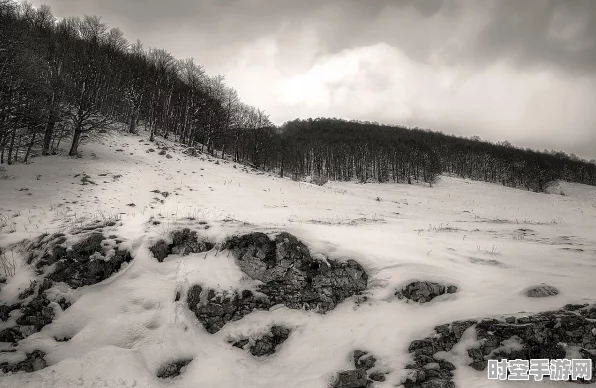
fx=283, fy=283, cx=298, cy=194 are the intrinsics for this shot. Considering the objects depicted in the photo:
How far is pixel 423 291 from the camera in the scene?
6.50 metres

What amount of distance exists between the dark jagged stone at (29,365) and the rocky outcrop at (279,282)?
2721 mm

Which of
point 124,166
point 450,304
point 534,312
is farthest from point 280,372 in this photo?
point 124,166

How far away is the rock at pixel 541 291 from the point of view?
18.8ft

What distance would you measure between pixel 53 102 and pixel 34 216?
13101mm

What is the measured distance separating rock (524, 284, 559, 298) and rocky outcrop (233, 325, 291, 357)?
512 centimetres

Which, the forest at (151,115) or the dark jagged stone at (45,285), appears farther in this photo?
the forest at (151,115)

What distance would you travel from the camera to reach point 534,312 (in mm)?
5227

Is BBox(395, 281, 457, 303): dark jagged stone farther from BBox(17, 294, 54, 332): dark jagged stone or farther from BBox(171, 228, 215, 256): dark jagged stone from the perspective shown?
BBox(17, 294, 54, 332): dark jagged stone

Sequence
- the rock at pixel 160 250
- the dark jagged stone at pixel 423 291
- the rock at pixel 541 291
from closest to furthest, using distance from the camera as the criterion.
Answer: the rock at pixel 541 291 < the dark jagged stone at pixel 423 291 < the rock at pixel 160 250

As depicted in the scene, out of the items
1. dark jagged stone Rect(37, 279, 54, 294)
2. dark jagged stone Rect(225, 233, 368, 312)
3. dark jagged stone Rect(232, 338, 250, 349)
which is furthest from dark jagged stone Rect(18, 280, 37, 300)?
dark jagged stone Rect(232, 338, 250, 349)

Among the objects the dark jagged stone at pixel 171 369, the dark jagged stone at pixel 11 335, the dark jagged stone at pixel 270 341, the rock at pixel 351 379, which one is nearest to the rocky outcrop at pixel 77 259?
the dark jagged stone at pixel 11 335

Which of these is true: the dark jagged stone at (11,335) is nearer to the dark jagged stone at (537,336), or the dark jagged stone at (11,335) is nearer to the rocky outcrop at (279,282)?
the rocky outcrop at (279,282)

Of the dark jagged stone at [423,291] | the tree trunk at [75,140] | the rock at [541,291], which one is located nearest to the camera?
the rock at [541,291]

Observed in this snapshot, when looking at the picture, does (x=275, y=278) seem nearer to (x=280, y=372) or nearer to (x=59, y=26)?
(x=280, y=372)
